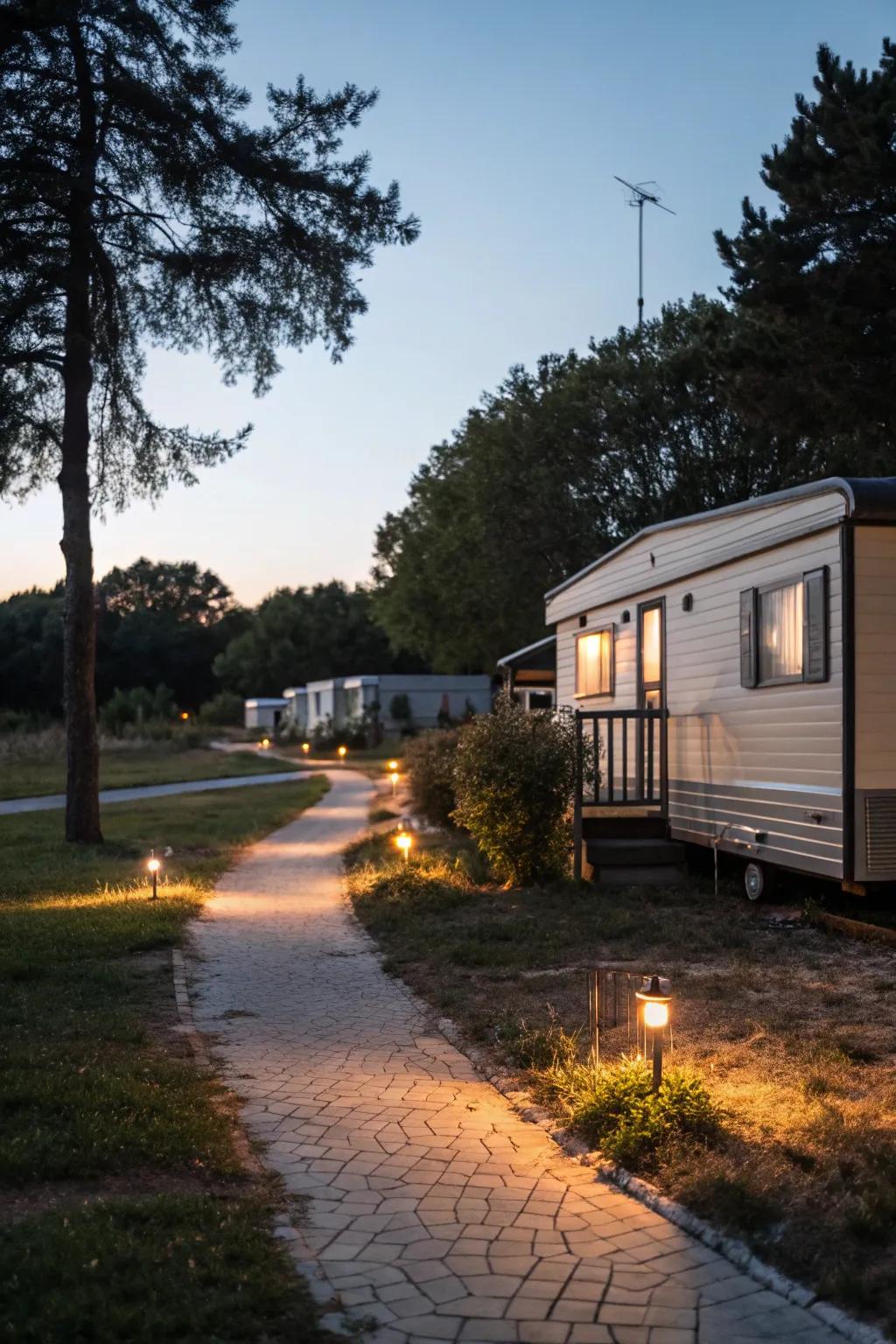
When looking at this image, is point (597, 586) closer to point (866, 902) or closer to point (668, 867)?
point (668, 867)

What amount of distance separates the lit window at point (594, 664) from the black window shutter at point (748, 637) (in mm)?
3806

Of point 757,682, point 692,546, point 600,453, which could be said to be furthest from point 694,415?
point 757,682

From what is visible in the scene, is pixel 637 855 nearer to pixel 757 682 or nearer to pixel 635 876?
pixel 635 876

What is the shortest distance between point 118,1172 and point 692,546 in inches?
350

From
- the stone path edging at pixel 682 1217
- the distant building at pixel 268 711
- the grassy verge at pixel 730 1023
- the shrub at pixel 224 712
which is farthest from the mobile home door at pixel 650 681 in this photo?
the shrub at pixel 224 712

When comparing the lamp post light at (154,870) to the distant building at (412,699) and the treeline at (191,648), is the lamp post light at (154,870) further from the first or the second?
the treeline at (191,648)

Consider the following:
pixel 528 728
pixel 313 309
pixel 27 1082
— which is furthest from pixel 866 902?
pixel 313 309

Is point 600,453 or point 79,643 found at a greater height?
point 600,453

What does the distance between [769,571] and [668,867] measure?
3.69m

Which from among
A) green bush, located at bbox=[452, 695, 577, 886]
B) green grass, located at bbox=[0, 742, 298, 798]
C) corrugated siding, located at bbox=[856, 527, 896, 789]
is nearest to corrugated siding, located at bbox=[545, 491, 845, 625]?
corrugated siding, located at bbox=[856, 527, 896, 789]

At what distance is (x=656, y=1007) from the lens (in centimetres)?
511

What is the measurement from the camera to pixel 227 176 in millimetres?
16188

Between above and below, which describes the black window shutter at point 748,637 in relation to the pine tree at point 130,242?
below

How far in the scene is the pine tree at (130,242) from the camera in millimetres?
15375
